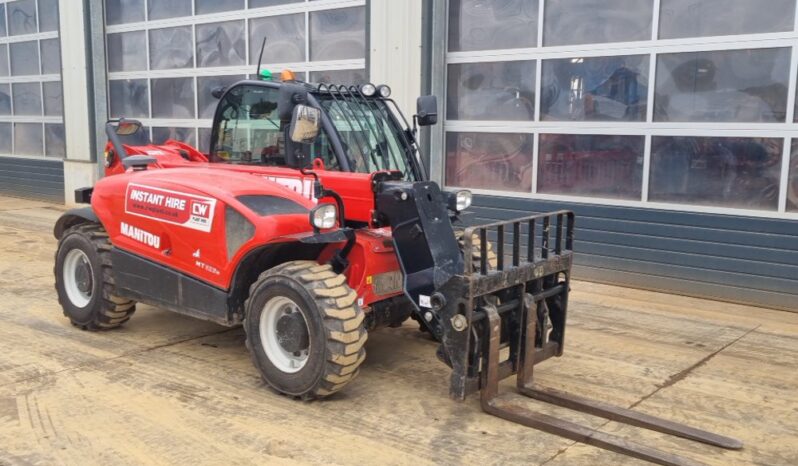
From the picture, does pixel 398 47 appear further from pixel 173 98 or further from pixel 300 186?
pixel 173 98

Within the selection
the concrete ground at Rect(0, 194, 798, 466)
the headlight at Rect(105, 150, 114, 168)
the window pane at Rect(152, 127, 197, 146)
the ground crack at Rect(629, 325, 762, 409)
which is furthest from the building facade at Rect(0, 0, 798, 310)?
the headlight at Rect(105, 150, 114, 168)

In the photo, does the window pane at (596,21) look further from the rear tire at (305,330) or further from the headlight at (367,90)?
the rear tire at (305,330)

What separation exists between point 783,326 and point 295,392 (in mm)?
4909

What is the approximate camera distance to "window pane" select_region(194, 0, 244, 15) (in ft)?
41.4

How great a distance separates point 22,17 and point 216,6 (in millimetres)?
6099

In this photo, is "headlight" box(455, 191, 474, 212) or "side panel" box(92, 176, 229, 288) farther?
"headlight" box(455, 191, 474, 212)

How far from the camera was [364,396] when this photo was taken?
5.01m

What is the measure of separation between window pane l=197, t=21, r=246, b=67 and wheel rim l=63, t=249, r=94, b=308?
6.81 metres

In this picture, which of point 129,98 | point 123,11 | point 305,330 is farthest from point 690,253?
point 123,11

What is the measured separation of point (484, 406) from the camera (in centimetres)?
469

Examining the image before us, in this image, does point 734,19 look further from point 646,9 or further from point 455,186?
point 455,186

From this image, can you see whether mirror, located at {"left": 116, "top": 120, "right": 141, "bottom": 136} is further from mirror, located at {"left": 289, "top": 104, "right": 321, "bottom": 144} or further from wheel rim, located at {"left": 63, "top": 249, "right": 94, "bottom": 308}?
mirror, located at {"left": 289, "top": 104, "right": 321, "bottom": 144}

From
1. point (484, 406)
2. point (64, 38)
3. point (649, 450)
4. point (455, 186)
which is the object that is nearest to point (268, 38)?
point (455, 186)

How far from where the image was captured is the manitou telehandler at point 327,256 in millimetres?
4566
